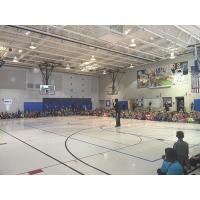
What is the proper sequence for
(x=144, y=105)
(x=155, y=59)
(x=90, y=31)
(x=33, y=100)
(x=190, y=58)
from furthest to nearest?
(x=33, y=100) < (x=144, y=105) < (x=155, y=59) < (x=190, y=58) < (x=90, y=31)

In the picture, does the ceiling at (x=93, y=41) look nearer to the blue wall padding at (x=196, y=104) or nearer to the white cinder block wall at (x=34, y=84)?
the white cinder block wall at (x=34, y=84)

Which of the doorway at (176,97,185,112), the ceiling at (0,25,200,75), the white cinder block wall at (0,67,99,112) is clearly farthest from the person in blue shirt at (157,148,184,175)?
the white cinder block wall at (0,67,99,112)

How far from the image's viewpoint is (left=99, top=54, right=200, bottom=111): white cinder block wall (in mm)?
17344

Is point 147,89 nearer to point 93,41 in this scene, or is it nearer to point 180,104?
point 180,104

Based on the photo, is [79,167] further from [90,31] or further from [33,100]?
[33,100]

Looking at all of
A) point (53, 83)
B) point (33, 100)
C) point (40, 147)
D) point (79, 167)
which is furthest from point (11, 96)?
point (79, 167)

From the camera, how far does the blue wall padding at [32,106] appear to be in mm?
22602

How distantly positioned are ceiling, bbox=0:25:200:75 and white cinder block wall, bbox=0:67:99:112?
1501mm

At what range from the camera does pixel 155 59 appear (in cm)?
1947

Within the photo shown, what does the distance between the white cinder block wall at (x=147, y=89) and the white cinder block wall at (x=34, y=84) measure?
175cm

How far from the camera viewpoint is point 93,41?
13719 mm

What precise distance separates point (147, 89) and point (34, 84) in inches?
504

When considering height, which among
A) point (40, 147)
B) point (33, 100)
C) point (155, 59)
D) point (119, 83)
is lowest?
point (40, 147)
